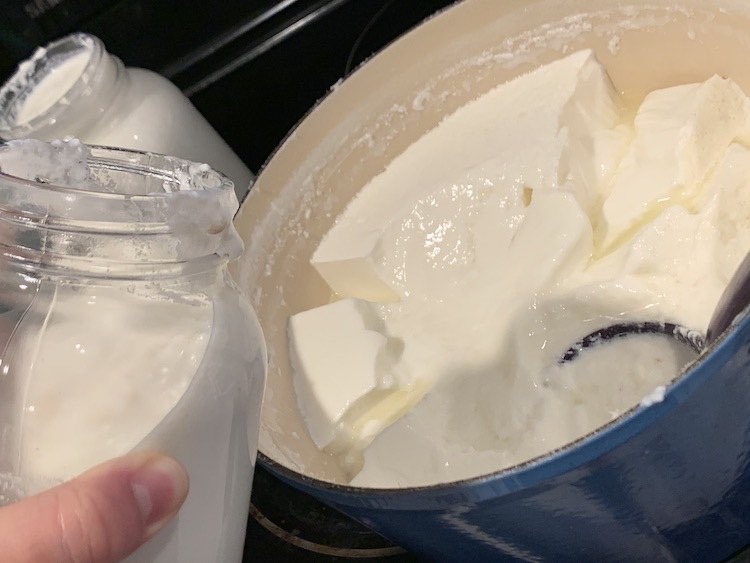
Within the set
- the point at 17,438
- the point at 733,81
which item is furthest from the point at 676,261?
the point at 17,438

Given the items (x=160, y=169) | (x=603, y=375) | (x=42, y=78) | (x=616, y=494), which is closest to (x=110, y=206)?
(x=160, y=169)

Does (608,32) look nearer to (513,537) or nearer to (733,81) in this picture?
(733,81)

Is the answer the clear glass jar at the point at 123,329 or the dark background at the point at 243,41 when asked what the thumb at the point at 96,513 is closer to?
the clear glass jar at the point at 123,329

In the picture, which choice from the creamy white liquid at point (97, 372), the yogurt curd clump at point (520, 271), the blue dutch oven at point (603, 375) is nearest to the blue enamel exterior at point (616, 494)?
the blue dutch oven at point (603, 375)

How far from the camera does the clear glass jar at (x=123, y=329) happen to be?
44cm

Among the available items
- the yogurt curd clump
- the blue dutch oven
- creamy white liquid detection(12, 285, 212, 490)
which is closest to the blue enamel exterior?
the blue dutch oven

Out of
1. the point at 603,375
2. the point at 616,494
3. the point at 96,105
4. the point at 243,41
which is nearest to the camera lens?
the point at 616,494

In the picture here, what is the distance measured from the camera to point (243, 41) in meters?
1.20

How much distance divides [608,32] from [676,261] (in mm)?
374

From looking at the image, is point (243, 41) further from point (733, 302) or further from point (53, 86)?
point (733, 302)

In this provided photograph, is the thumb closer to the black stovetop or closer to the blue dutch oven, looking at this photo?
the blue dutch oven

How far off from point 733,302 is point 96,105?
81 centimetres

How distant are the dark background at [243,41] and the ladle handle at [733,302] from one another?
67 cm

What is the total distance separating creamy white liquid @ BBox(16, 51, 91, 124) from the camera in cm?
103
